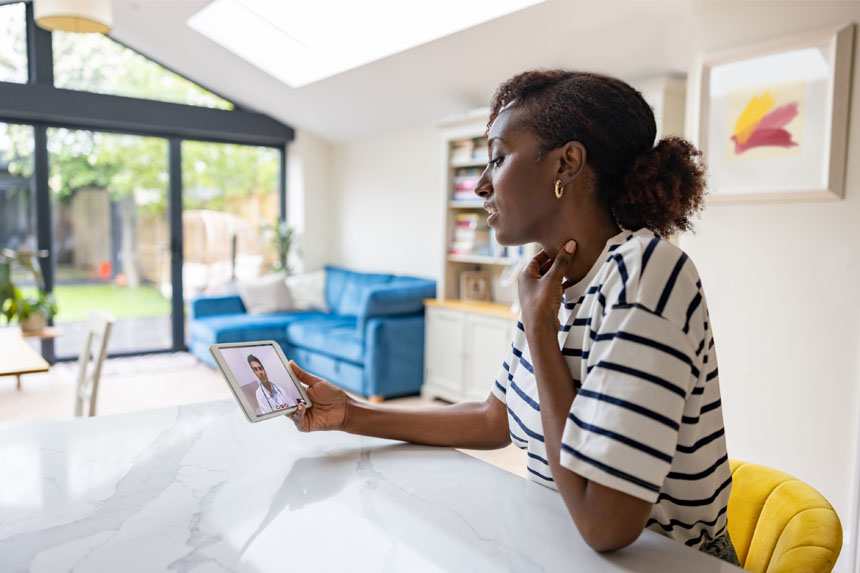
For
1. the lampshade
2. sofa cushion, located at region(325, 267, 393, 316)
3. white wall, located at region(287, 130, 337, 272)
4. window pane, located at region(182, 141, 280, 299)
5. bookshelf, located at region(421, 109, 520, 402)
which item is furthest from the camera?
white wall, located at region(287, 130, 337, 272)

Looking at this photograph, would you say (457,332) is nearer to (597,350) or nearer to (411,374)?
(411,374)

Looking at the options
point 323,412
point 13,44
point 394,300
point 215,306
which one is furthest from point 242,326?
point 323,412

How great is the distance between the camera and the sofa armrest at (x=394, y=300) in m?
4.45

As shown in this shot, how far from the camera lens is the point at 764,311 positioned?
8.51ft

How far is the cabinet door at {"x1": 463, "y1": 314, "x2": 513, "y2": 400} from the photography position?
160 inches

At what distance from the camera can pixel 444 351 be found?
177 inches

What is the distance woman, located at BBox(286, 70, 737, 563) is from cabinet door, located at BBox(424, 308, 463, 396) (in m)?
3.27

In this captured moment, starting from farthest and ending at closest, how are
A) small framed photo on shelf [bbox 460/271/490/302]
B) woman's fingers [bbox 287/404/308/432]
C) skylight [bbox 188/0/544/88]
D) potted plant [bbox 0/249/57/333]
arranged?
small framed photo on shelf [bbox 460/271/490/302] < skylight [bbox 188/0/544/88] < potted plant [bbox 0/249/57/333] < woman's fingers [bbox 287/404/308/432]

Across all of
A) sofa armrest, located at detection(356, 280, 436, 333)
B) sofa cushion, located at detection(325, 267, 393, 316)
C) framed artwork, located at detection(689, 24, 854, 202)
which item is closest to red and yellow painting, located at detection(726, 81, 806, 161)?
framed artwork, located at detection(689, 24, 854, 202)

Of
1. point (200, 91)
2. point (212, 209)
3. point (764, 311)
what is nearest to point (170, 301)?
point (212, 209)

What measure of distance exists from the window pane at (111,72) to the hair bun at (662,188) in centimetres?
556

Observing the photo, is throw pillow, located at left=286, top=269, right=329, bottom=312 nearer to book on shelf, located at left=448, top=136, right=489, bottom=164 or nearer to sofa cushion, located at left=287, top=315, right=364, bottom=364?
sofa cushion, located at left=287, top=315, right=364, bottom=364

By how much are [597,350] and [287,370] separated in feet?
1.95

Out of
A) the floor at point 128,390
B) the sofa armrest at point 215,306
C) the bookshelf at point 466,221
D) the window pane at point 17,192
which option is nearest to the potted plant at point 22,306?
the floor at point 128,390
